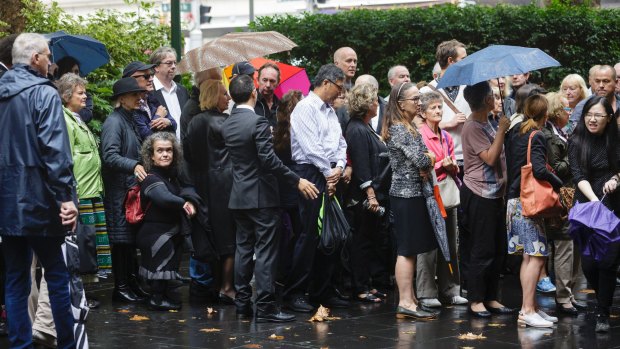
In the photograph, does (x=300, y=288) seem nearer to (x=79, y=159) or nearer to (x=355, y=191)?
(x=355, y=191)

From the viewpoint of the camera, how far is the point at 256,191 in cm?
1026

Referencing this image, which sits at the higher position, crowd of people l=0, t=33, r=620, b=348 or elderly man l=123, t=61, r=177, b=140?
elderly man l=123, t=61, r=177, b=140

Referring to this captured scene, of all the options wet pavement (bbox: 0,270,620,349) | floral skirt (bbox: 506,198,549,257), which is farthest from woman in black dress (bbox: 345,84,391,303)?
floral skirt (bbox: 506,198,549,257)

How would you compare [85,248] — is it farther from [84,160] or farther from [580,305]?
[580,305]

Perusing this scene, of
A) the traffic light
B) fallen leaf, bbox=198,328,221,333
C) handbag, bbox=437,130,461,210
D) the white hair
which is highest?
the traffic light

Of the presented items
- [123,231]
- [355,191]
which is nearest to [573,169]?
[355,191]

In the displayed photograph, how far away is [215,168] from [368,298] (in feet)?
6.57

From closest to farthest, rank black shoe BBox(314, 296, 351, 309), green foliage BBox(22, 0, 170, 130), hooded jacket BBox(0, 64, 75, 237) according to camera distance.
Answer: hooded jacket BBox(0, 64, 75, 237)
black shoe BBox(314, 296, 351, 309)
green foliage BBox(22, 0, 170, 130)

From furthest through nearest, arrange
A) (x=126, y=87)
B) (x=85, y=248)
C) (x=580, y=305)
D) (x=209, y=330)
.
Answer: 1. (x=126, y=87)
2. (x=580, y=305)
3. (x=209, y=330)
4. (x=85, y=248)

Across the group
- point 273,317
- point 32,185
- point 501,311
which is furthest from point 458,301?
point 32,185

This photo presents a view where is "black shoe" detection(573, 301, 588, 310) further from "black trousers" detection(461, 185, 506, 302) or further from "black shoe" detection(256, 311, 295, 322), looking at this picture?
"black shoe" detection(256, 311, 295, 322)

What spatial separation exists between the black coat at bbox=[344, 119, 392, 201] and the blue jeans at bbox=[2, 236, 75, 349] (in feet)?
13.0

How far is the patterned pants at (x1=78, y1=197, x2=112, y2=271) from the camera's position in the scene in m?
10.9

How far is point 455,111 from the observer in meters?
12.2
